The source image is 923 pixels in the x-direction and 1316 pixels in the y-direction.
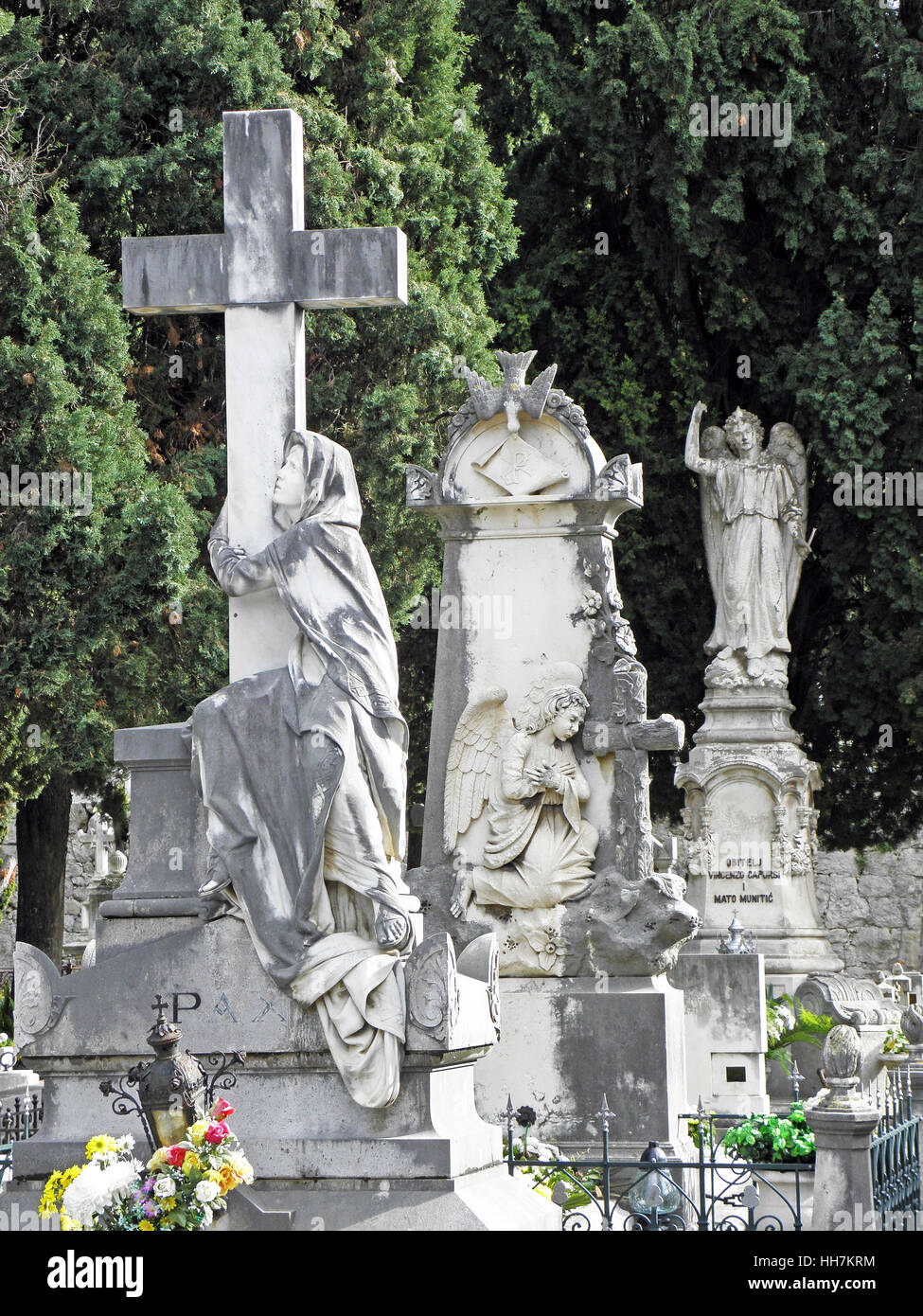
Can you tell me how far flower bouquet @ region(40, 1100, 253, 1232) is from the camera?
16.8 ft

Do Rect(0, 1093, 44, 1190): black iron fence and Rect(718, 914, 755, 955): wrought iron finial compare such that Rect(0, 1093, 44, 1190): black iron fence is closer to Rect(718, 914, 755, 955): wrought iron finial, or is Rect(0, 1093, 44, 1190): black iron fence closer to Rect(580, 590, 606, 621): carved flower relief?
Rect(580, 590, 606, 621): carved flower relief

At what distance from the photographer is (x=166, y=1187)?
16.8 feet

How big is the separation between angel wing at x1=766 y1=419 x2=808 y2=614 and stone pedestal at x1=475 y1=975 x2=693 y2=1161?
870 centimetres

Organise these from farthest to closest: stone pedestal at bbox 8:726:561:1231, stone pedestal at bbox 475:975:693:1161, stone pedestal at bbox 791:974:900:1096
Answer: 1. stone pedestal at bbox 791:974:900:1096
2. stone pedestal at bbox 475:975:693:1161
3. stone pedestal at bbox 8:726:561:1231

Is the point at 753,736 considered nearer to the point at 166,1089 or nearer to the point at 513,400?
the point at 513,400

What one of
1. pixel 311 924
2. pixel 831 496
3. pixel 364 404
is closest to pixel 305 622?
pixel 311 924

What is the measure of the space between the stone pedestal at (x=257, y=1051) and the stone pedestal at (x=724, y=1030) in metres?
5.14

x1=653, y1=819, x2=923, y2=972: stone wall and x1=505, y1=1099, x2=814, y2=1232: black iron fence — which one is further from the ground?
x1=653, y1=819, x2=923, y2=972: stone wall

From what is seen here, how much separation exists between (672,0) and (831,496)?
521cm

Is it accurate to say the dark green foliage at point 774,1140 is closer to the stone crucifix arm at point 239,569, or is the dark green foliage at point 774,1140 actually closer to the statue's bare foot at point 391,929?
the statue's bare foot at point 391,929

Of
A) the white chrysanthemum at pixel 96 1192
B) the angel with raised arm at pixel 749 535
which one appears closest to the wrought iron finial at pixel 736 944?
the angel with raised arm at pixel 749 535

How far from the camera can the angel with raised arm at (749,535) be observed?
16672 millimetres

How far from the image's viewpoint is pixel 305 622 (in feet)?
19.4

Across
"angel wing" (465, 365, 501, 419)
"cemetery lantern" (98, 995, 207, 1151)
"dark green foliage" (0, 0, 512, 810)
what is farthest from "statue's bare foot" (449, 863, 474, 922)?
"dark green foliage" (0, 0, 512, 810)
